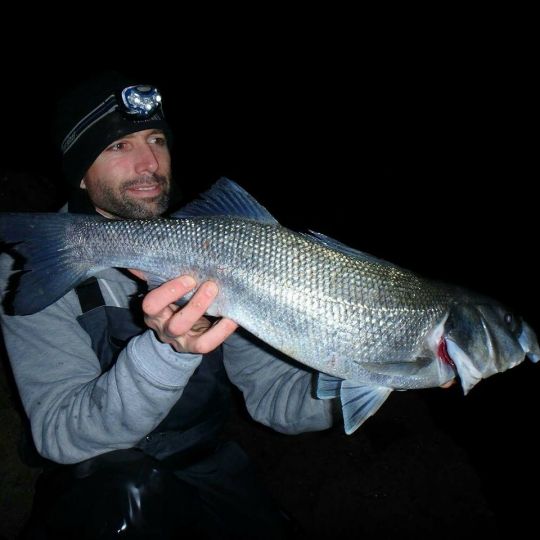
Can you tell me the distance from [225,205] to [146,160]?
126 cm

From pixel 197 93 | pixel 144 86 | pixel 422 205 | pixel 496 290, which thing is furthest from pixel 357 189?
pixel 197 93

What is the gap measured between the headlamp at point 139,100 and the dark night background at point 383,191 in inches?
112

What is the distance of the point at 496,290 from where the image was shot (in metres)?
9.18

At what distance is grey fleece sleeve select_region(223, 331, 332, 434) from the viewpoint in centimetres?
267

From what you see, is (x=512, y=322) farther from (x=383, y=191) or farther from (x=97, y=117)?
(x=383, y=191)

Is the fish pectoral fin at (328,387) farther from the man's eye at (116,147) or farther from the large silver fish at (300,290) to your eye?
the man's eye at (116,147)

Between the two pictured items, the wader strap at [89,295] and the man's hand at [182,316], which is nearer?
the man's hand at [182,316]

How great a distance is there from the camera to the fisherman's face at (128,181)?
2.85 m

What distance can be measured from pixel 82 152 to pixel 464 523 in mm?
4468

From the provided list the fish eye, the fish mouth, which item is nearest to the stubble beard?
the fish eye

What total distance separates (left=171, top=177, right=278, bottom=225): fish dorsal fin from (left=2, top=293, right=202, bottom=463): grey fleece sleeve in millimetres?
702

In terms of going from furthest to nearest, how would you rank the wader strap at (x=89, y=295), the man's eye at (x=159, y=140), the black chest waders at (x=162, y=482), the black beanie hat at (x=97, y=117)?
the man's eye at (x=159, y=140), the black beanie hat at (x=97, y=117), the wader strap at (x=89, y=295), the black chest waders at (x=162, y=482)

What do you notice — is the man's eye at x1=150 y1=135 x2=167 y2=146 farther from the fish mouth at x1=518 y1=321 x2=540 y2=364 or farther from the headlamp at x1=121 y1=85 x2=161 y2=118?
the fish mouth at x1=518 y1=321 x2=540 y2=364

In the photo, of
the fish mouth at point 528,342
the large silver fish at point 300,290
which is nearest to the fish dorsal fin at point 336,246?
the large silver fish at point 300,290
